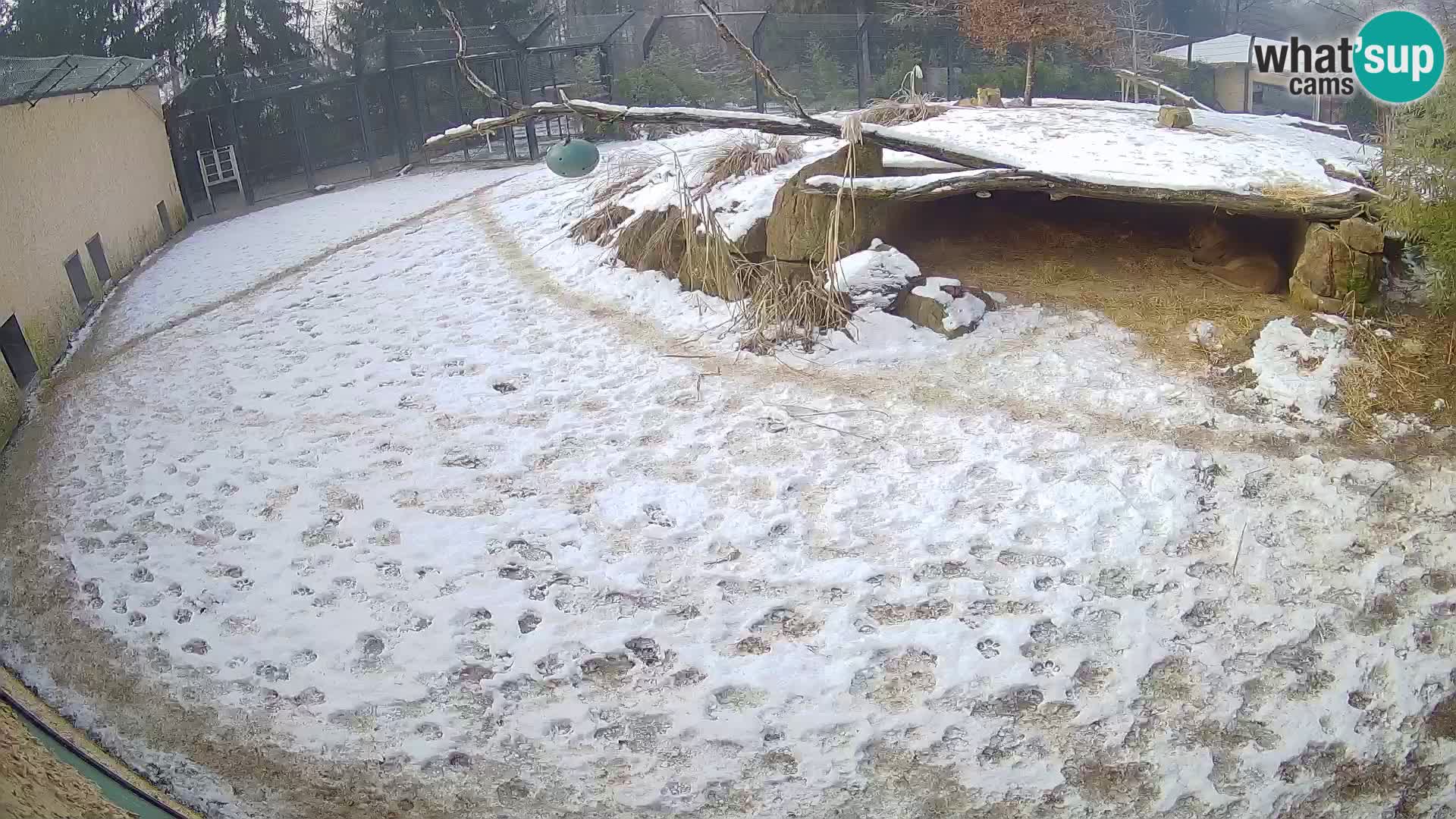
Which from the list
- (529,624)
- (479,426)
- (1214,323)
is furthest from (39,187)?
(1214,323)

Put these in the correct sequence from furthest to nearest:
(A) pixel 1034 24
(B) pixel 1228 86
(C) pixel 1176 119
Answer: (B) pixel 1228 86, (A) pixel 1034 24, (C) pixel 1176 119

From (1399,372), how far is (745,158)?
4464mm

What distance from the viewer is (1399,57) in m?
5.87

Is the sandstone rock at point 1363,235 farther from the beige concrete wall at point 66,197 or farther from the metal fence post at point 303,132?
the metal fence post at point 303,132

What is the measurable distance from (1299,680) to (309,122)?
521 inches

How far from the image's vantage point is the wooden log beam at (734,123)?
559 centimetres

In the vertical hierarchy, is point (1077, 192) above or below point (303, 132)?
below

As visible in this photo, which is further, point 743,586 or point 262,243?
point 262,243

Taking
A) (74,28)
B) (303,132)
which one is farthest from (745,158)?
(74,28)

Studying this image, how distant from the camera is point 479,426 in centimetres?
521

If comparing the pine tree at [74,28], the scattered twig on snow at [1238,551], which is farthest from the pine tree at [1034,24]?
the pine tree at [74,28]

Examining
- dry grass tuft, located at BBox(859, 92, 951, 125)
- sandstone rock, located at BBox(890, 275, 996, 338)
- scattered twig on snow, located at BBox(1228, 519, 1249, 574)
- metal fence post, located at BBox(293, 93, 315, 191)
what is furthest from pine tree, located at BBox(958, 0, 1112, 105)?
scattered twig on snow, located at BBox(1228, 519, 1249, 574)

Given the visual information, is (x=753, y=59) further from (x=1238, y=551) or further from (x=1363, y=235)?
(x=1238, y=551)

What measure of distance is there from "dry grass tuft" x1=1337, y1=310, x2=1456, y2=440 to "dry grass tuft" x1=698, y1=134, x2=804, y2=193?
4.02m
